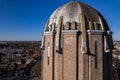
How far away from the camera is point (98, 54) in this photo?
1061 cm

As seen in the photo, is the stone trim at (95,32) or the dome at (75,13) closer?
the stone trim at (95,32)

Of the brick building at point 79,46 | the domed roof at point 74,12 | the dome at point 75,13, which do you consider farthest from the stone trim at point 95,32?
the domed roof at point 74,12

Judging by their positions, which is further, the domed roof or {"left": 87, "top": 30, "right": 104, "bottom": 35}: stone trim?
the domed roof

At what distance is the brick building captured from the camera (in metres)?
10.4

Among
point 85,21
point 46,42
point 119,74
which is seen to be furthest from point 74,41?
point 119,74

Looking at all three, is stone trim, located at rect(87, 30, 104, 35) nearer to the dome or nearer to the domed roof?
the dome

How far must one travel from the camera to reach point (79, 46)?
1048 centimetres

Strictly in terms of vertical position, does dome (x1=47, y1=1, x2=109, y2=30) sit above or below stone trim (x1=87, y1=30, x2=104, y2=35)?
above

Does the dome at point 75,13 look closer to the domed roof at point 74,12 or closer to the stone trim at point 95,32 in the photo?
the domed roof at point 74,12

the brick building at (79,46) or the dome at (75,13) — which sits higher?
the dome at (75,13)

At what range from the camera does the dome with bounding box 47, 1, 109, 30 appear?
1093 cm

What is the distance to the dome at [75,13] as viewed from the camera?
10930mm

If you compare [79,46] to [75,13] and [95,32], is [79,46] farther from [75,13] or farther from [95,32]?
[75,13]

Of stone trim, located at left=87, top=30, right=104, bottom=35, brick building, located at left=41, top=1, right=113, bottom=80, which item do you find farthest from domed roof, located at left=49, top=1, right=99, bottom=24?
stone trim, located at left=87, top=30, right=104, bottom=35
